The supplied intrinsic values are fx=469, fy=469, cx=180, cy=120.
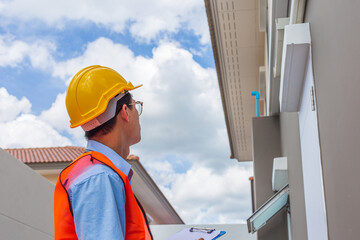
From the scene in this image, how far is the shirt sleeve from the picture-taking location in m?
1.58

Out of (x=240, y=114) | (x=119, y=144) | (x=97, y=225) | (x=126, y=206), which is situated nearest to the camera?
(x=97, y=225)

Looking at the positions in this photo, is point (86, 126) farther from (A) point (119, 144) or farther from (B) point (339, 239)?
(B) point (339, 239)

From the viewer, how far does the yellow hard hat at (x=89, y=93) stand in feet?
6.45

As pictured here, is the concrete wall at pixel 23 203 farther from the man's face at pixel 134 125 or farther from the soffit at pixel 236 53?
A: the soffit at pixel 236 53

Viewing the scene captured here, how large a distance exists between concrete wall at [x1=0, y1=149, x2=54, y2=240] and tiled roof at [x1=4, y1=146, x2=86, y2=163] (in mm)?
8109

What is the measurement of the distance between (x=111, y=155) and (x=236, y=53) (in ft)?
26.0

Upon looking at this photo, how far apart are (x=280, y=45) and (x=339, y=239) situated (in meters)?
2.64

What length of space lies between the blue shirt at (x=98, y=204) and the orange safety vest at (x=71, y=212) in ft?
0.13

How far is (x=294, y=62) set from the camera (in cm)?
313

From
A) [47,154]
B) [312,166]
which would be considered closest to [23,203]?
[312,166]

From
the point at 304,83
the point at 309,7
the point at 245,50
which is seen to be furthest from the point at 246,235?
the point at 309,7

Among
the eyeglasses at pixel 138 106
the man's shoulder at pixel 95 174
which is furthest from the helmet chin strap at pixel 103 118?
the man's shoulder at pixel 95 174

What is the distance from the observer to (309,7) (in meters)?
2.98

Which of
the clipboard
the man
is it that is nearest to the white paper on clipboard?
the clipboard
